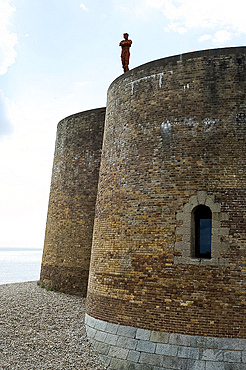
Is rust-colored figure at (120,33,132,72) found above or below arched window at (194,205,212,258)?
above

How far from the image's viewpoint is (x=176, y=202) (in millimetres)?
9633

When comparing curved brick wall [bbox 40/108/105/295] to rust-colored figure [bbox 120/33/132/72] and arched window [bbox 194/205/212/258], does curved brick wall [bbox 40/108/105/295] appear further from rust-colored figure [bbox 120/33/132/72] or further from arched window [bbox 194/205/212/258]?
arched window [bbox 194/205/212/258]

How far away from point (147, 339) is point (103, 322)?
5.24 feet

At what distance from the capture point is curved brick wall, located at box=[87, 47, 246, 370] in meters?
8.91

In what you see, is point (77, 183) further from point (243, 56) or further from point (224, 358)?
point (224, 358)

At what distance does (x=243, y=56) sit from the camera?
10.0m

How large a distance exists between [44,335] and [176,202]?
210 inches

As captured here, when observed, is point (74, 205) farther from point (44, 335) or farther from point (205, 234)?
point (205, 234)

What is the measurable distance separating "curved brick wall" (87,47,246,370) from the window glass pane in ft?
3.18

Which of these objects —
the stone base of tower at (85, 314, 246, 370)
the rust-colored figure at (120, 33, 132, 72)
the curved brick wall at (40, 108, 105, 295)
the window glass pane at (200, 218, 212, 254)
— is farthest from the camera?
the curved brick wall at (40, 108, 105, 295)

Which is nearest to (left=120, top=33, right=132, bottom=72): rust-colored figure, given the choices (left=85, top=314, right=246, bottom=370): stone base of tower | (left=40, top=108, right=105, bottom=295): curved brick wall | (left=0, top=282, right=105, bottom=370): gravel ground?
(left=40, top=108, right=105, bottom=295): curved brick wall

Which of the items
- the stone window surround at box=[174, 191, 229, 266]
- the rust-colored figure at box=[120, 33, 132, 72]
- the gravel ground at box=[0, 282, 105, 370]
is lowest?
the gravel ground at box=[0, 282, 105, 370]

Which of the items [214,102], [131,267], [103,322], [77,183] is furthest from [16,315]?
[214,102]

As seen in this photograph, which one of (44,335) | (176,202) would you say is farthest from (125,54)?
(44,335)
